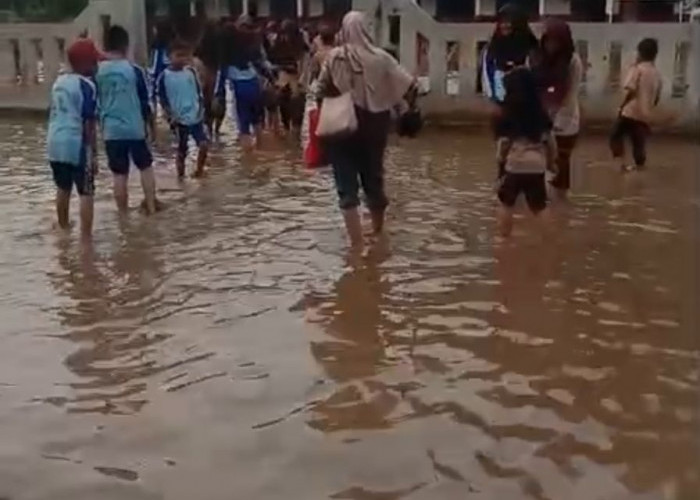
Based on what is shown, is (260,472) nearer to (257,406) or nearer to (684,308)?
(257,406)

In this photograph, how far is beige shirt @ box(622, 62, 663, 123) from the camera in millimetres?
11078

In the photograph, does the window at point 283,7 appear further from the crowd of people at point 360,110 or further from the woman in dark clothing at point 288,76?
the crowd of people at point 360,110

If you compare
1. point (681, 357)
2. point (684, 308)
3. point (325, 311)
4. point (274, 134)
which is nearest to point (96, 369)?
point (325, 311)

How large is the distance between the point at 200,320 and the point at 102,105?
10.9 ft

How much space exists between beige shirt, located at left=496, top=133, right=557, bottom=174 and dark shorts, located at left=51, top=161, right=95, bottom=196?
3128mm

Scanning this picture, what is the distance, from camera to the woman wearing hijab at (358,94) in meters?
7.57

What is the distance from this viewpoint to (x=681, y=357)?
555 centimetres

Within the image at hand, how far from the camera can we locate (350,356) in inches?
223

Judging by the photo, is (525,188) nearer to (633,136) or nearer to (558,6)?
(633,136)

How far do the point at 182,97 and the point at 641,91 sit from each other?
456 cm

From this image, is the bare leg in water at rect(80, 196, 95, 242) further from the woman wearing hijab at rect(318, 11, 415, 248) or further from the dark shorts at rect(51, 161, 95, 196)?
the woman wearing hijab at rect(318, 11, 415, 248)

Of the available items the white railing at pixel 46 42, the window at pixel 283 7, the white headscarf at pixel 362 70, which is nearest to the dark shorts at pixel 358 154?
the white headscarf at pixel 362 70

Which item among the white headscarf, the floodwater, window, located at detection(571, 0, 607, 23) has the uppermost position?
window, located at detection(571, 0, 607, 23)

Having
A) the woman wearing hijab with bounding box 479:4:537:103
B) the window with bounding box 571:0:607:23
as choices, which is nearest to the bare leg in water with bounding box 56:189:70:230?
the woman wearing hijab with bounding box 479:4:537:103
